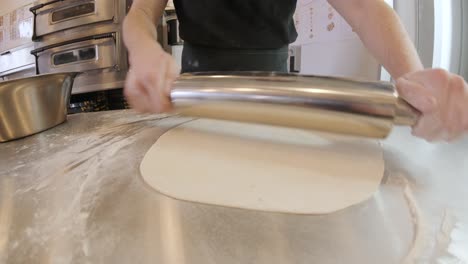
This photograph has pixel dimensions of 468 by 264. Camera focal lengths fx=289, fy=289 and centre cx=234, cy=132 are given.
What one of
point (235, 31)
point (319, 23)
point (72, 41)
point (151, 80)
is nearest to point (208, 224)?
point (151, 80)

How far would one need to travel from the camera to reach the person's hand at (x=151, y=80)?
349 millimetres

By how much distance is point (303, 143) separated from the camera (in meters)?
0.36

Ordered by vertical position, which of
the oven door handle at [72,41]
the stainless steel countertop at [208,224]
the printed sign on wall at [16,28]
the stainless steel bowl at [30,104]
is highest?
the printed sign on wall at [16,28]

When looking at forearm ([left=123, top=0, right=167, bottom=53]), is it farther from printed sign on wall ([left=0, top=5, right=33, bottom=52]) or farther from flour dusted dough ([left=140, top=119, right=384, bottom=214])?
printed sign on wall ([left=0, top=5, right=33, bottom=52])

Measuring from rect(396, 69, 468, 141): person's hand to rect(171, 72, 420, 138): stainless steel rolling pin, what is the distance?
0.03 ft

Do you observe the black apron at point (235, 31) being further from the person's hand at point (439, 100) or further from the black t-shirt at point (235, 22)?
the person's hand at point (439, 100)

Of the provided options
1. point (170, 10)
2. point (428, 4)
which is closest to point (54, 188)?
point (428, 4)

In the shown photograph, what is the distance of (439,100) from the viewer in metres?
0.28

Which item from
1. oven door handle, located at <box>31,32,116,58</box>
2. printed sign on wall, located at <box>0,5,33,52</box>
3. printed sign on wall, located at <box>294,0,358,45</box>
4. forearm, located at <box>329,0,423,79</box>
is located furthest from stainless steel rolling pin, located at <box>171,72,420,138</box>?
printed sign on wall, located at <box>0,5,33,52</box>

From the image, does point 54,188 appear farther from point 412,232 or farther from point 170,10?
point 170,10

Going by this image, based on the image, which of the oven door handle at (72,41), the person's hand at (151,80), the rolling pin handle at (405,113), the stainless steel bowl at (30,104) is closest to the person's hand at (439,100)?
the rolling pin handle at (405,113)

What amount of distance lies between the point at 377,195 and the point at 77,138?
0.42 m

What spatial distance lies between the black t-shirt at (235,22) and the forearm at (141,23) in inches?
3.0

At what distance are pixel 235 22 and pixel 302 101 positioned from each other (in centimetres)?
39
